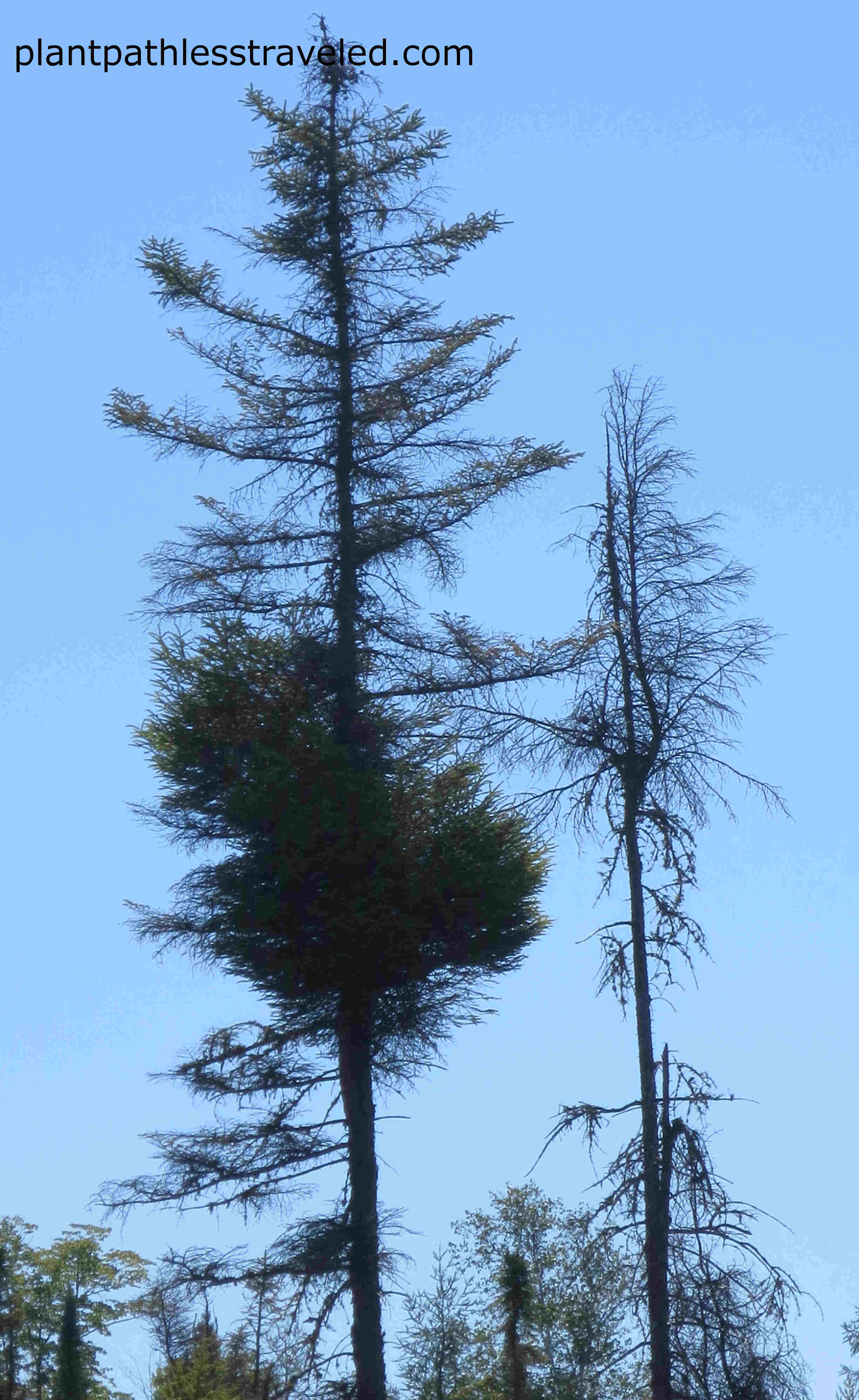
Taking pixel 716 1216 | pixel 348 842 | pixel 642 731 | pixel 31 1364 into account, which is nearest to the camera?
pixel 716 1216

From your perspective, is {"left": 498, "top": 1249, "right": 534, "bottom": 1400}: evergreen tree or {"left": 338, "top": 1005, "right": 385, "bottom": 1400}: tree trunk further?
{"left": 498, "top": 1249, "right": 534, "bottom": 1400}: evergreen tree

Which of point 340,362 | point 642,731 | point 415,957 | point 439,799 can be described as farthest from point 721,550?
point 340,362

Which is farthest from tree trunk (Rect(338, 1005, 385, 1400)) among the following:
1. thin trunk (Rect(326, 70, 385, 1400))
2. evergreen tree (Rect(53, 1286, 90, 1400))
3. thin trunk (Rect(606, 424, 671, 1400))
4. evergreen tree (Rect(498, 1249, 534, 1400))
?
evergreen tree (Rect(53, 1286, 90, 1400))

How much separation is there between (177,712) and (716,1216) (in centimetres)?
1063

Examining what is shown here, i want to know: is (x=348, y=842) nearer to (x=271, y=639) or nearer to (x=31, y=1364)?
(x=271, y=639)

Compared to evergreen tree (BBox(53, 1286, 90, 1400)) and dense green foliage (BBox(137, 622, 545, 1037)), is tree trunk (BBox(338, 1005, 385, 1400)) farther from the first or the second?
evergreen tree (BBox(53, 1286, 90, 1400))

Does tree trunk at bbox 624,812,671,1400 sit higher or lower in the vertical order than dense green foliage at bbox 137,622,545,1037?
lower

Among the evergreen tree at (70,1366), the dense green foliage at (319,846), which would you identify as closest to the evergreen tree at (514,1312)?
the evergreen tree at (70,1366)

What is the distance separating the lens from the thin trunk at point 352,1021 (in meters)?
20.2

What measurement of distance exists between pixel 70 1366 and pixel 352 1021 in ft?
49.0

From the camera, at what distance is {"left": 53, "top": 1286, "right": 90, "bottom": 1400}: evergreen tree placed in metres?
31.2

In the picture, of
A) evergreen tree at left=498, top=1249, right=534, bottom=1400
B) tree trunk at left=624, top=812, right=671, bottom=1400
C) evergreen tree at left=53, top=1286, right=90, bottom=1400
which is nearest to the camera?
tree trunk at left=624, top=812, right=671, bottom=1400

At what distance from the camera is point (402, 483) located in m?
24.6

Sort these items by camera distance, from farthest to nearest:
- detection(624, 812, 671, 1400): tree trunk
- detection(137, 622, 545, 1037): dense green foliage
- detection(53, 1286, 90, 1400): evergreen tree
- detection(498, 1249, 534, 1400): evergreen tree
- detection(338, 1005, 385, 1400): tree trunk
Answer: detection(498, 1249, 534, 1400): evergreen tree, detection(53, 1286, 90, 1400): evergreen tree, detection(137, 622, 545, 1037): dense green foliage, detection(338, 1005, 385, 1400): tree trunk, detection(624, 812, 671, 1400): tree trunk
